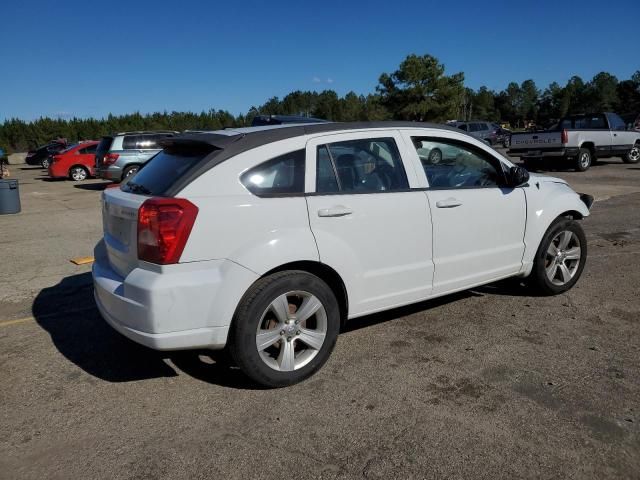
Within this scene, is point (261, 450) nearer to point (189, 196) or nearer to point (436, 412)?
point (436, 412)

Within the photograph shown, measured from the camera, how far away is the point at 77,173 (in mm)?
21922

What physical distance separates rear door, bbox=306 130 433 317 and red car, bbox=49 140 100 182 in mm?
20426

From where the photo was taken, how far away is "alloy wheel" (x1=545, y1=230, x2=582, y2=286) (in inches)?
200

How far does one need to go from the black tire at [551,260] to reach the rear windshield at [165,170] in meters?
3.21

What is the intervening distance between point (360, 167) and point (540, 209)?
1981 millimetres

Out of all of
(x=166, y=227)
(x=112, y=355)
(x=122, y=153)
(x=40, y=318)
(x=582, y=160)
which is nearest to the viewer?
(x=166, y=227)

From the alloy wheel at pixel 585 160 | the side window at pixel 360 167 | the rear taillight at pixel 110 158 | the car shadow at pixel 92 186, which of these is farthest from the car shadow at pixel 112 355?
the alloy wheel at pixel 585 160

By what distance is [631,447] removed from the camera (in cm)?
276

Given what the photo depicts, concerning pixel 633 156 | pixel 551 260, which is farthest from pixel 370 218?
pixel 633 156

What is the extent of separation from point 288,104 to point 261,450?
92707 mm

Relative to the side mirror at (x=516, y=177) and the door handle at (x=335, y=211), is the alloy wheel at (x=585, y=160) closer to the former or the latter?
the side mirror at (x=516, y=177)

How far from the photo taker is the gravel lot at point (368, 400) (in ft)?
8.95

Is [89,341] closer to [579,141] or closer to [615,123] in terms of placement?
[579,141]

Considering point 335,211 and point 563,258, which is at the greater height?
point 335,211
